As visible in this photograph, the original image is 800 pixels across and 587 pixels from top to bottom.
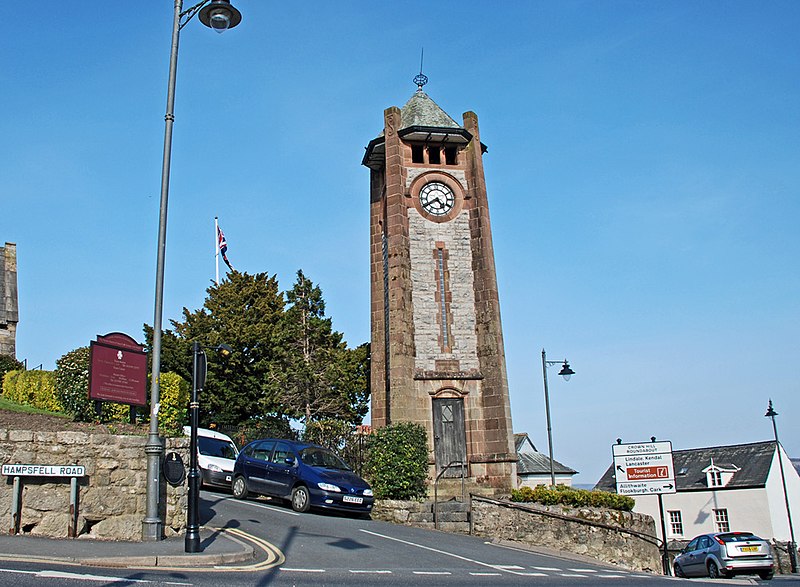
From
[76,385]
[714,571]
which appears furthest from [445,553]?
[714,571]

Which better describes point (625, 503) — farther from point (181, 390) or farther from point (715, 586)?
point (181, 390)

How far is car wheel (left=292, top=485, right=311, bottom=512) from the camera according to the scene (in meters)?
17.9

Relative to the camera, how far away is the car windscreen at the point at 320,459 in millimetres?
18625

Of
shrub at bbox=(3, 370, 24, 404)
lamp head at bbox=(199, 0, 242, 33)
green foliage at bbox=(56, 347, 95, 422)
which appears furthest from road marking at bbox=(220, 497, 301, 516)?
lamp head at bbox=(199, 0, 242, 33)

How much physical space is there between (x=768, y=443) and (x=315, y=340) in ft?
106

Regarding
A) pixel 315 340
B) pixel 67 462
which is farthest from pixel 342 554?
pixel 315 340

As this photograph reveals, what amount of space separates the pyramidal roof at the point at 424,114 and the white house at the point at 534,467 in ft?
103

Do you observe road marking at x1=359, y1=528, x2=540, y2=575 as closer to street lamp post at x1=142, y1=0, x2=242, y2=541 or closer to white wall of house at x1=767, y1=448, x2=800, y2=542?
street lamp post at x1=142, y1=0, x2=242, y2=541

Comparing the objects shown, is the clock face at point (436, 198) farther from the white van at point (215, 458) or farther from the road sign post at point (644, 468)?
the road sign post at point (644, 468)

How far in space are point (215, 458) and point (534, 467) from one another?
127 ft

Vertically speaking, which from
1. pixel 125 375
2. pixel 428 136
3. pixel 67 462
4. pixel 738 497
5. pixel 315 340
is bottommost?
pixel 738 497

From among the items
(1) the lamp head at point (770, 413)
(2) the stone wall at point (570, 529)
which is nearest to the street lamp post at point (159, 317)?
(2) the stone wall at point (570, 529)

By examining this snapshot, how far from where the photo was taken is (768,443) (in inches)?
1938

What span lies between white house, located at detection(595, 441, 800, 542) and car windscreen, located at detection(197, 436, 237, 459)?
36.9 m
